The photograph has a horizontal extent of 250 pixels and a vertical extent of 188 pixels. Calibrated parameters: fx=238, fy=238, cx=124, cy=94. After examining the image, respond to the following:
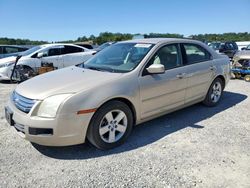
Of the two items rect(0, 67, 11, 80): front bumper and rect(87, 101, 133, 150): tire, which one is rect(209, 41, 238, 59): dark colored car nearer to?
rect(0, 67, 11, 80): front bumper

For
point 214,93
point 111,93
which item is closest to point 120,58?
point 111,93

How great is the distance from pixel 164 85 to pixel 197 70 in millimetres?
1066

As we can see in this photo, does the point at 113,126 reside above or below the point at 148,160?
above

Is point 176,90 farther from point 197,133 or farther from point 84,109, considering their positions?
point 84,109

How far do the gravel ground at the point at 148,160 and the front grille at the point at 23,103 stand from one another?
69 cm

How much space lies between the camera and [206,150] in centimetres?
343

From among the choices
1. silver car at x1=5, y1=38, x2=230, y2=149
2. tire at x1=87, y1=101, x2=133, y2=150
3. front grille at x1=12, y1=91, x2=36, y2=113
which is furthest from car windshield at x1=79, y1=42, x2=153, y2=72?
front grille at x1=12, y1=91, x2=36, y2=113

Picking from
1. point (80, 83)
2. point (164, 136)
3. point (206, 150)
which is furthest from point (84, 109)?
point (206, 150)

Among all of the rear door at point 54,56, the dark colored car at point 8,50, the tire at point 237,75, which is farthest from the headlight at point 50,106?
the dark colored car at point 8,50

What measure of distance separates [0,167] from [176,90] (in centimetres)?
296

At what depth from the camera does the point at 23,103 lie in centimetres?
318

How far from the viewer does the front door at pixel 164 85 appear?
376cm

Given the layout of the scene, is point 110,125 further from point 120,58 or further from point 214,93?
point 214,93

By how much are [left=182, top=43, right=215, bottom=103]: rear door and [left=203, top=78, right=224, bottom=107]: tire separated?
0.22m
